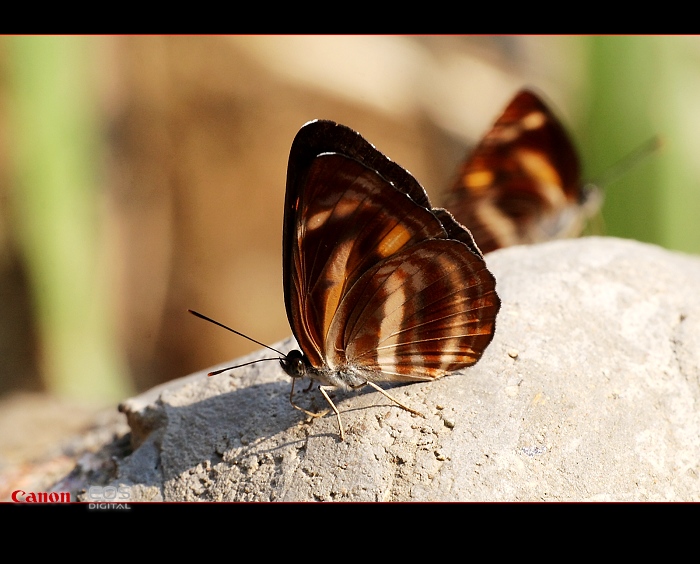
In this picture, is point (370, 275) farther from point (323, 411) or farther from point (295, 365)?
point (323, 411)

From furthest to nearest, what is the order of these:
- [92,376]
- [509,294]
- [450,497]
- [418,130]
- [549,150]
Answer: [418,130] → [92,376] → [549,150] → [509,294] → [450,497]

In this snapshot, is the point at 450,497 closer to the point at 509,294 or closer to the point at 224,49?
the point at 509,294

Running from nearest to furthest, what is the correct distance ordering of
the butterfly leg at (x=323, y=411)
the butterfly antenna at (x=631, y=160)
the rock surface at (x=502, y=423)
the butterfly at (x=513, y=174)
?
the rock surface at (x=502, y=423)
the butterfly leg at (x=323, y=411)
the butterfly at (x=513, y=174)
the butterfly antenna at (x=631, y=160)

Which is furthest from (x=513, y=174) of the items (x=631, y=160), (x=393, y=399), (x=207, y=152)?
(x=207, y=152)

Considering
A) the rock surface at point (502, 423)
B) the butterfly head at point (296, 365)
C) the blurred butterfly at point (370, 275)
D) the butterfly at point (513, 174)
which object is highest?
the butterfly at point (513, 174)

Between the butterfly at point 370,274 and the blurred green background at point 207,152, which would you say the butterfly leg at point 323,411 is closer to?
the butterfly at point 370,274

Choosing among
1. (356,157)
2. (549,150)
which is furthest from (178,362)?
(356,157)

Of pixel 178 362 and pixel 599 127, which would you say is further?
pixel 178 362

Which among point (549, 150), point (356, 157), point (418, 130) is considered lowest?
point (356, 157)

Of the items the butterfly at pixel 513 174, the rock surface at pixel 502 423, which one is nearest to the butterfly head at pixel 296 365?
the rock surface at pixel 502 423
